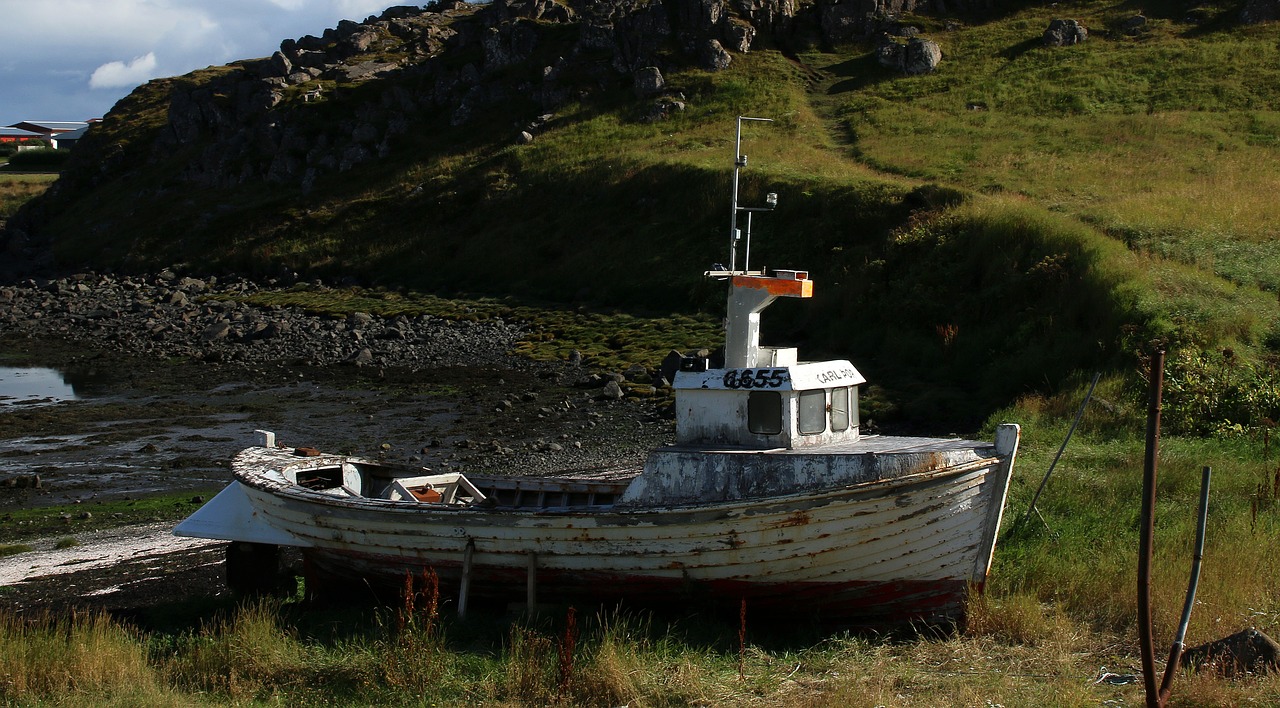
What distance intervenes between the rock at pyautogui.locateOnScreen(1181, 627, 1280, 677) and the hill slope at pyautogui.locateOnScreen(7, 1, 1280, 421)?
537 inches

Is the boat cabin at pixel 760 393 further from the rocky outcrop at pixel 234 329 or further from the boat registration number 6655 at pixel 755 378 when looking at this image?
the rocky outcrop at pixel 234 329

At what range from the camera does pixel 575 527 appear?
40.7 ft

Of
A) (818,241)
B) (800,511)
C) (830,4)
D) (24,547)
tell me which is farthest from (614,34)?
(800,511)

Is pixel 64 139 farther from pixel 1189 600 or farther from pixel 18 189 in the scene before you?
pixel 1189 600

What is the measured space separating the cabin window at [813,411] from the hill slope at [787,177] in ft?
38.7

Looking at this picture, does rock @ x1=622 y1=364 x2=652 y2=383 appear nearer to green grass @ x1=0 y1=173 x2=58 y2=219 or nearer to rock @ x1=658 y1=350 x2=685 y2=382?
rock @ x1=658 y1=350 x2=685 y2=382

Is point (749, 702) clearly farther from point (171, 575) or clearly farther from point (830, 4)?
point (830, 4)

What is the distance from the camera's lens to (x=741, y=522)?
11.8 metres

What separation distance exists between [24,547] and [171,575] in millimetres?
3530

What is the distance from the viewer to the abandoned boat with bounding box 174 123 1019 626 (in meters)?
11.6

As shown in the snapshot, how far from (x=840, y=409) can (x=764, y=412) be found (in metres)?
1.09

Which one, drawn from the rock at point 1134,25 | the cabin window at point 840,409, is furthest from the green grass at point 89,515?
the rock at point 1134,25

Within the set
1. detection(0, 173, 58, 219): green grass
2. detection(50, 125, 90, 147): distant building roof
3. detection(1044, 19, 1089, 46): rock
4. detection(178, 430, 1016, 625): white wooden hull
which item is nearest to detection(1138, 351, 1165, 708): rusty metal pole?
detection(178, 430, 1016, 625): white wooden hull

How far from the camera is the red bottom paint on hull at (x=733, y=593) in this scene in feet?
39.0
